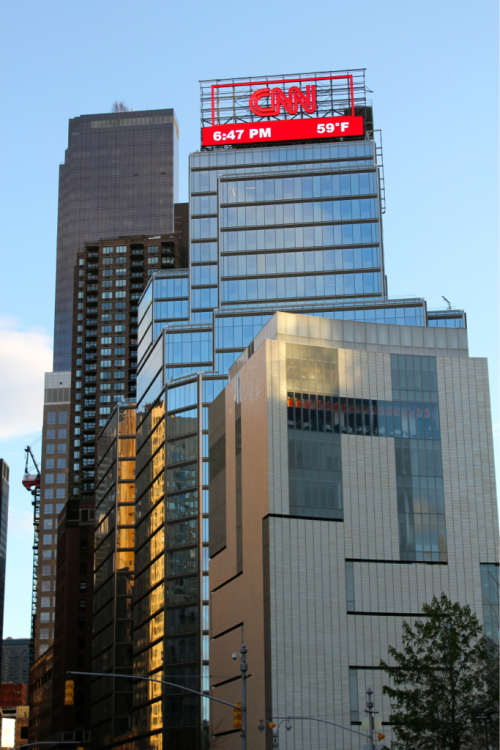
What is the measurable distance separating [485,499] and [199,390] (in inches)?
2103

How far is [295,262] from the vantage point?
162m

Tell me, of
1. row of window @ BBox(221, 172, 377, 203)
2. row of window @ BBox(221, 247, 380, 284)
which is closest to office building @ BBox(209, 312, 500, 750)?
row of window @ BBox(221, 247, 380, 284)

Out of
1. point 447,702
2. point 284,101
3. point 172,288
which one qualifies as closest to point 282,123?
point 284,101

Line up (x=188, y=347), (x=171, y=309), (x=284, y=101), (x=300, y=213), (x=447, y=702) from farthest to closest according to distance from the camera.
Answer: (x=284, y=101) < (x=171, y=309) < (x=300, y=213) < (x=188, y=347) < (x=447, y=702)

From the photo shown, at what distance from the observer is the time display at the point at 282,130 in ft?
552

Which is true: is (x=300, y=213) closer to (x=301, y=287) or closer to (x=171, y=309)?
(x=301, y=287)

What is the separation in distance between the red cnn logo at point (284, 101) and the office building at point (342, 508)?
69.5 metres

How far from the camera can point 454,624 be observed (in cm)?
7188

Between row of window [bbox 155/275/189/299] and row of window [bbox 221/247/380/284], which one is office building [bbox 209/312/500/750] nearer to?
row of window [bbox 221/247/380/284]

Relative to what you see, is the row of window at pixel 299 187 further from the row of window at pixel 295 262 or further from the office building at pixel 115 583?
the office building at pixel 115 583

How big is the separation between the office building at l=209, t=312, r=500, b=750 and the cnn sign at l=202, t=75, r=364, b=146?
219 feet

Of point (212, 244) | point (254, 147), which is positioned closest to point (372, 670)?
point (212, 244)

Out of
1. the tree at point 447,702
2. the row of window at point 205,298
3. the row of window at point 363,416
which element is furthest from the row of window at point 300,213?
the tree at point 447,702

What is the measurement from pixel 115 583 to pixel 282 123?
80.4 metres
